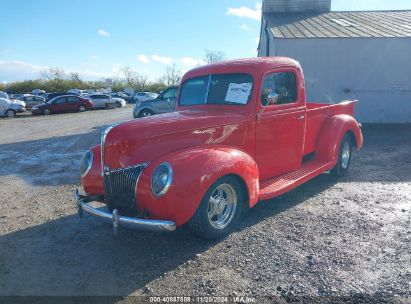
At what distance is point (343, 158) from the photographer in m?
6.58

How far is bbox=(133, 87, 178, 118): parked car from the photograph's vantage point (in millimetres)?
15010

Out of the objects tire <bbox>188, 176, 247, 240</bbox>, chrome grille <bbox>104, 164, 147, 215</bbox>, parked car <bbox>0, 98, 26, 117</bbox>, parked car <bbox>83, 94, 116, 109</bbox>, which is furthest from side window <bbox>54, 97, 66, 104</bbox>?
tire <bbox>188, 176, 247, 240</bbox>

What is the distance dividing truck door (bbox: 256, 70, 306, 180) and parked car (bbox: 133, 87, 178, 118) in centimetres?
974

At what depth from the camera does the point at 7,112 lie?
2530 cm

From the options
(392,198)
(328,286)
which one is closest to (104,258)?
(328,286)

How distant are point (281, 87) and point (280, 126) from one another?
0.60 m

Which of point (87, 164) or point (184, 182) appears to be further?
point (87, 164)

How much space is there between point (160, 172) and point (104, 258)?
1.17 meters

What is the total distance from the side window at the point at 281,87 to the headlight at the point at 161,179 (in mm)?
1873

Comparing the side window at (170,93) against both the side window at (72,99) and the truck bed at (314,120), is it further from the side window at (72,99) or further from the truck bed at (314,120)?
the side window at (72,99)

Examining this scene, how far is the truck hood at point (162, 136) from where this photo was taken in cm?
376

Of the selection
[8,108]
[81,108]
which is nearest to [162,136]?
[8,108]

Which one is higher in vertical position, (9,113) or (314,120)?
(314,120)

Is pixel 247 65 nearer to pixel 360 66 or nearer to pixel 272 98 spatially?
pixel 272 98
